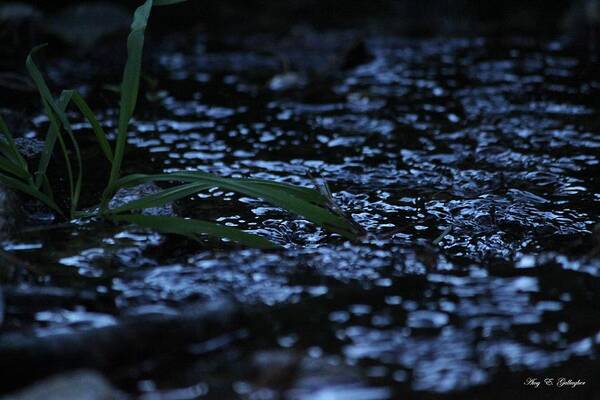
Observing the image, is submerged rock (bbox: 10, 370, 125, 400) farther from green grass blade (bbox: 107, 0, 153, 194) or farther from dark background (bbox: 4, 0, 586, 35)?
dark background (bbox: 4, 0, 586, 35)

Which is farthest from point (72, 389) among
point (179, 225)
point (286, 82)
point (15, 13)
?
point (15, 13)

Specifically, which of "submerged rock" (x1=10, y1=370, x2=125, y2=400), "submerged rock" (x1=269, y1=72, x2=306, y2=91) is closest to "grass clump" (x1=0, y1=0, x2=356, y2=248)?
"submerged rock" (x1=10, y1=370, x2=125, y2=400)

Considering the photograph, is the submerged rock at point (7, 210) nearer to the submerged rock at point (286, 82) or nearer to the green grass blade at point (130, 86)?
the green grass blade at point (130, 86)

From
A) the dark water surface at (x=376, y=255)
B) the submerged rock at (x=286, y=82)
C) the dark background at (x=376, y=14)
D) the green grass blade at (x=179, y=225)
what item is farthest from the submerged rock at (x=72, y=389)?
the dark background at (x=376, y=14)

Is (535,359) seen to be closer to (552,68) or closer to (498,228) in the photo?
(498,228)

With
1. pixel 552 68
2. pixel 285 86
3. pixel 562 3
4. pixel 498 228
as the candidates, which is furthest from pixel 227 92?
pixel 562 3
